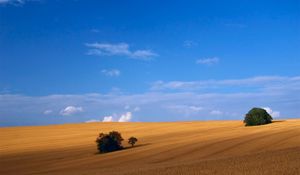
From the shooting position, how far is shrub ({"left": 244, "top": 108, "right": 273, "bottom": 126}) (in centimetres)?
7219

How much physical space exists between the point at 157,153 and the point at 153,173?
19.1 meters

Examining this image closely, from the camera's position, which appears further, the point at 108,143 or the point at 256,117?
the point at 256,117

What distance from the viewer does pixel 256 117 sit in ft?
236

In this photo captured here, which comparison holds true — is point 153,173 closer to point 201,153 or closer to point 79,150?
point 201,153

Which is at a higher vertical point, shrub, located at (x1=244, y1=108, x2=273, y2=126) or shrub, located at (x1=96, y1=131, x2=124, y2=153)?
shrub, located at (x1=244, y1=108, x2=273, y2=126)

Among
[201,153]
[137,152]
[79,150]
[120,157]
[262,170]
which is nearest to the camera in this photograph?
[262,170]

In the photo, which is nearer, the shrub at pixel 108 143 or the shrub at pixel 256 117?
the shrub at pixel 108 143

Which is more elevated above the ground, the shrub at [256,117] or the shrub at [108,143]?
the shrub at [256,117]

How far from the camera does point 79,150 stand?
5481 centimetres

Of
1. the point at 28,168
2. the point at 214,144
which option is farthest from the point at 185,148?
the point at 28,168

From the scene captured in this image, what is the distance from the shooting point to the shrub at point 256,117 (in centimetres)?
7219

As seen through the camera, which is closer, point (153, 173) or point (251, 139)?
point (153, 173)

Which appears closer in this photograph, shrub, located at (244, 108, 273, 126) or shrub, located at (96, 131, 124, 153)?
shrub, located at (96, 131, 124, 153)

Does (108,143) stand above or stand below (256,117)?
below
